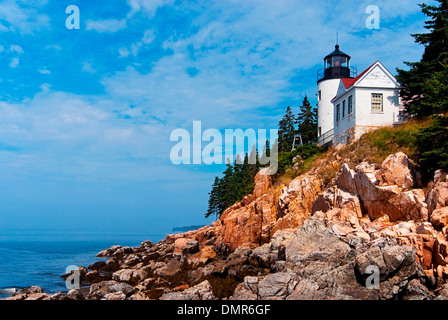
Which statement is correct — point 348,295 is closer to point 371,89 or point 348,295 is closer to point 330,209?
point 330,209

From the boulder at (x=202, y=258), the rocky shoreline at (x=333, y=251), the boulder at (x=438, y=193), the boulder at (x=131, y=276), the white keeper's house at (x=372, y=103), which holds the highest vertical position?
the white keeper's house at (x=372, y=103)

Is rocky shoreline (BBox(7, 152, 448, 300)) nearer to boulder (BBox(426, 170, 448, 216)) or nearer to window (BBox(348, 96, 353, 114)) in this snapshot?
boulder (BBox(426, 170, 448, 216))

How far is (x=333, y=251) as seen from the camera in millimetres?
16312

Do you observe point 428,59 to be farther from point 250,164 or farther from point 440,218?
point 250,164

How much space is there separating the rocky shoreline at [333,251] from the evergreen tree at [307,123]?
20.2 metres

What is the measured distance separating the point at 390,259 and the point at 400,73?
62.0ft

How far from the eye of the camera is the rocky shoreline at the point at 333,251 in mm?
13547

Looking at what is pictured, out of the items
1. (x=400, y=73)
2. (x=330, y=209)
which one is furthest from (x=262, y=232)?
(x=400, y=73)

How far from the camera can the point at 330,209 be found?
21.5m

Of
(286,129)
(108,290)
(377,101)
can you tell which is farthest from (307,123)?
(108,290)

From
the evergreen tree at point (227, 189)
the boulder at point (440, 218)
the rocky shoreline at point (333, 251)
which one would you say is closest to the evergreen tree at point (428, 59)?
the rocky shoreline at point (333, 251)

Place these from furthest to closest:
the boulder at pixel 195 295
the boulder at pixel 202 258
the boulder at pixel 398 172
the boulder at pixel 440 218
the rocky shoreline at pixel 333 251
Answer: the boulder at pixel 202 258 → the boulder at pixel 398 172 → the boulder at pixel 195 295 → the boulder at pixel 440 218 → the rocky shoreline at pixel 333 251

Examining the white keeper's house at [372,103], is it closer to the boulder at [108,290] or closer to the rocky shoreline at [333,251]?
the rocky shoreline at [333,251]

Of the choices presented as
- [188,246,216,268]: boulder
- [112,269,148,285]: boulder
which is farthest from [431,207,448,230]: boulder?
[112,269,148,285]: boulder
